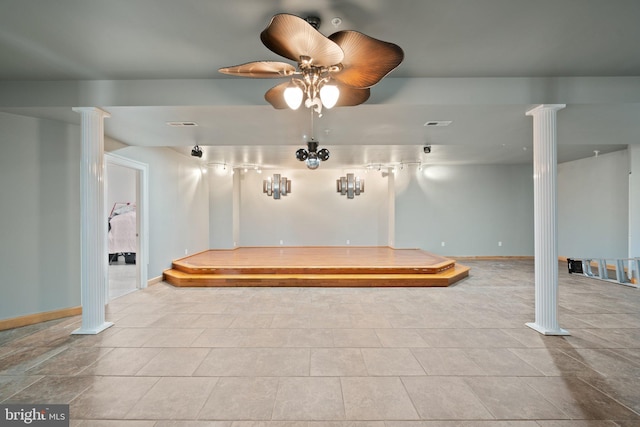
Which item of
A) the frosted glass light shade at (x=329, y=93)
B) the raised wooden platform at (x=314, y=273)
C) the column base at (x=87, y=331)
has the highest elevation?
the frosted glass light shade at (x=329, y=93)

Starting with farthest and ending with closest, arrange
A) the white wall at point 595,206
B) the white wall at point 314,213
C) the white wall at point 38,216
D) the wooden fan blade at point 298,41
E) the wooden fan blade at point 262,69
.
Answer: the white wall at point 314,213
the white wall at point 595,206
the white wall at point 38,216
the wooden fan blade at point 262,69
the wooden fan blade at point 298,41

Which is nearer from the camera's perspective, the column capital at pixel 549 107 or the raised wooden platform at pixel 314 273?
the column capital at pixel 549 107

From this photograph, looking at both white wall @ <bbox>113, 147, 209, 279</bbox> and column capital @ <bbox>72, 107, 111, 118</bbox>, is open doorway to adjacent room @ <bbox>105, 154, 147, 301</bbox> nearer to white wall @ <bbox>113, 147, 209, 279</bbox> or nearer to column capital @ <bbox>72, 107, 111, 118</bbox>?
white wall @ <bbox>113, 147, 209, 279</bbox>

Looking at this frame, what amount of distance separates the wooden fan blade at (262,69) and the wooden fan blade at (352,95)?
56 centimetres

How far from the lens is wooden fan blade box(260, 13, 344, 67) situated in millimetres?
1681

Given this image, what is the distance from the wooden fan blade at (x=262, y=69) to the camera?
2.14 meters

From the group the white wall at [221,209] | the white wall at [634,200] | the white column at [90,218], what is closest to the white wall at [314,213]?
the white wall at [221,209]

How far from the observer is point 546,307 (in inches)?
143

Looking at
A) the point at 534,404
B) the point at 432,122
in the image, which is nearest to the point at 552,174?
the point at 432,122

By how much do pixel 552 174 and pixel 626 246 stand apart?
5.78 metres

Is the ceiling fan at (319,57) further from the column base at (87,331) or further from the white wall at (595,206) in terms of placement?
the white wall at (595,206)

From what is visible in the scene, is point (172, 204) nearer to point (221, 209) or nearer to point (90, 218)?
point (221, 209)

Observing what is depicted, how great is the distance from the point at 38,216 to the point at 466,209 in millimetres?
10319

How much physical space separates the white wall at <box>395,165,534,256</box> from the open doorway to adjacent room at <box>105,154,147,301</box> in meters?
7.21
